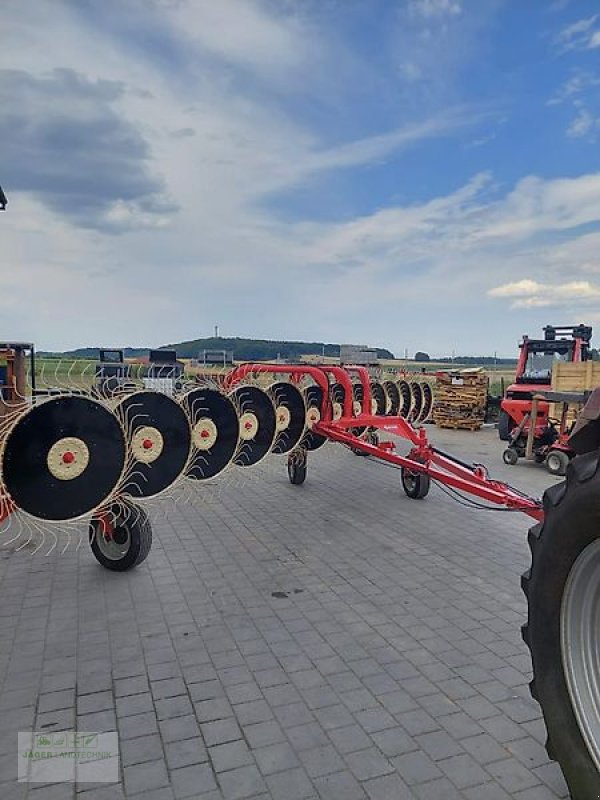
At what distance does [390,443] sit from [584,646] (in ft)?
15.7

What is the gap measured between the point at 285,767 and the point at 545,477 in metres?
7.80

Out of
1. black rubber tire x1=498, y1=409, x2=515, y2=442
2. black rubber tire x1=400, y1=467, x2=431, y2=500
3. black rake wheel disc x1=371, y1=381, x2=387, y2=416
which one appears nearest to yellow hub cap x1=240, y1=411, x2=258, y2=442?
black rubber tire x1=400, y1=467, x2=431, y2=500

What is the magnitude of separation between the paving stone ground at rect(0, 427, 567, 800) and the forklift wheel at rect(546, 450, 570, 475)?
3654 millimetres

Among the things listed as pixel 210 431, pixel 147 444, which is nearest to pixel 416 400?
pixel 210 431

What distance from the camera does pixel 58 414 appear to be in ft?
13.2

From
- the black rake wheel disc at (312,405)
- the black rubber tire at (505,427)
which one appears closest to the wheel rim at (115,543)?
the black rake wheel disc at (312,405)

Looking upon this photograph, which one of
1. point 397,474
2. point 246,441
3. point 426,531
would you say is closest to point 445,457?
point 426,531

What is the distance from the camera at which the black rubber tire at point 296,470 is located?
332 inches

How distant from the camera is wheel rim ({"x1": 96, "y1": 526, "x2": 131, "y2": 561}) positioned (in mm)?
5135

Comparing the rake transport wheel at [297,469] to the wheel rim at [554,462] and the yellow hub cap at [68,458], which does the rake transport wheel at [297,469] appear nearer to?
the wheel rim at [554,462]

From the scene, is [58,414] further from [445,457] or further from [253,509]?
[445,457]

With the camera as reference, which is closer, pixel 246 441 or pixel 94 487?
pixel 94 487

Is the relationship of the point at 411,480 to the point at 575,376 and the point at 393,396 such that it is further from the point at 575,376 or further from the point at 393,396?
the point at 575,376

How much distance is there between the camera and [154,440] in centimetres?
470
